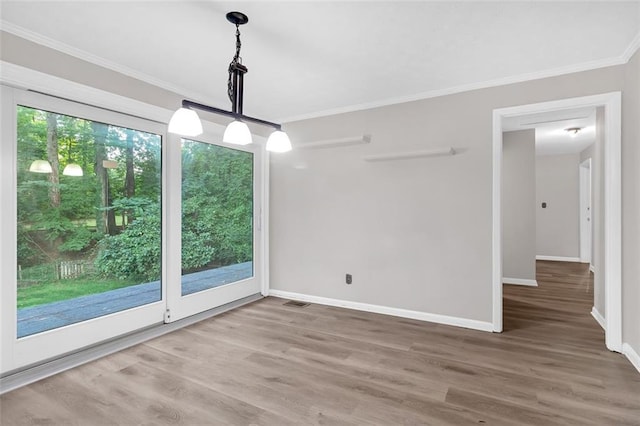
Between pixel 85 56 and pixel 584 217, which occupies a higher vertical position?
pixel 85 56

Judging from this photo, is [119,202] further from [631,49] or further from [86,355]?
[631,49]

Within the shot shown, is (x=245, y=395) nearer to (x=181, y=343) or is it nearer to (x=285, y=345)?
(x=285, y=345)

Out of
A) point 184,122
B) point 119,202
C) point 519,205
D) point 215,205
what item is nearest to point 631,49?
point 519,205

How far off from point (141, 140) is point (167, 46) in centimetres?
105

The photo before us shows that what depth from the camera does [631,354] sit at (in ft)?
8.55

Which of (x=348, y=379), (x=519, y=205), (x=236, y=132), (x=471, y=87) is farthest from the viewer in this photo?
(x=519, y=205)

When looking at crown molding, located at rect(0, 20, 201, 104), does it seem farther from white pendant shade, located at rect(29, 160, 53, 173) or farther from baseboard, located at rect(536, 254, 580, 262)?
baseboard, located at rect(536, 254, 580, 262)

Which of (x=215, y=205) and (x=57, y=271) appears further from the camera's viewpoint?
(x=215, y=205)

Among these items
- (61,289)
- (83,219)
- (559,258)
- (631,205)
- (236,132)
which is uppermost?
(236,132)

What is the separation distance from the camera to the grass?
2.47 m

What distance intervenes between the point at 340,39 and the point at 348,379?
2507 mm

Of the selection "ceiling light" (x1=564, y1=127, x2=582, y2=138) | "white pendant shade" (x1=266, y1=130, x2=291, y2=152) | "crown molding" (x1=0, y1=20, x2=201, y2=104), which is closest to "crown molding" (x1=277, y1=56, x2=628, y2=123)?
"crown molding" (x1=0, y1=20, x2=201, y2=104)

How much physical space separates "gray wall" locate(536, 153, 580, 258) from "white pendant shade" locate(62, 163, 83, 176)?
909 centimetres

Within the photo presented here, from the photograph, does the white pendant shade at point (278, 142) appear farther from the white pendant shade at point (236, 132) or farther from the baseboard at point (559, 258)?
the baseboard at point (559, 258)
